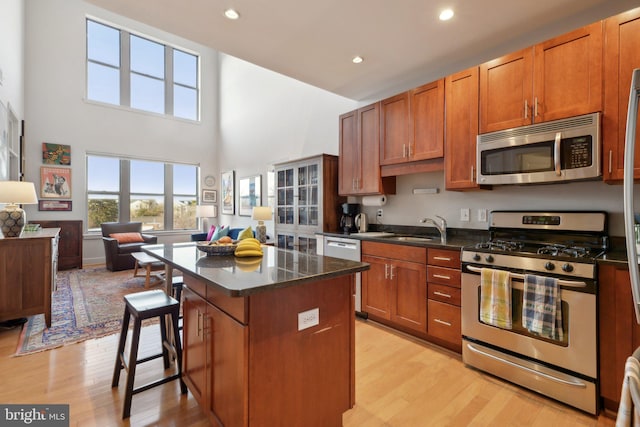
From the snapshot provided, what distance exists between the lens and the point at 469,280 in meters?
2.30

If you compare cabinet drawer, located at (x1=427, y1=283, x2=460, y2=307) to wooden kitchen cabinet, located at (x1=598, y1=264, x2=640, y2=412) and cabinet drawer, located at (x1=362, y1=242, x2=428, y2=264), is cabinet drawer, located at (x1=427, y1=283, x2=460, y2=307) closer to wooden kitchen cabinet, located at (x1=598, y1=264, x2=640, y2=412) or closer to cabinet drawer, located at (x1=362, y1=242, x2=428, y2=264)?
cabinet drawer, located at (x1=362, y1=242, x2=428, y2=264)

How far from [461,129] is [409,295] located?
1563 mm

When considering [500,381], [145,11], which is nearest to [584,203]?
[500,381]

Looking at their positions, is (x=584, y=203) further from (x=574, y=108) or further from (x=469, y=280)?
(x=469, y=280)

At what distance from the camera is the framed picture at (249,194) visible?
6.54m

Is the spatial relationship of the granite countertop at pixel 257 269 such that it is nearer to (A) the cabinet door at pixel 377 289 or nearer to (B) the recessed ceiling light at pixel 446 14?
(A) the cabinet door at pixel 377 289

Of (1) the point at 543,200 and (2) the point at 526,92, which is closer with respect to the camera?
(2) the point at 526,92

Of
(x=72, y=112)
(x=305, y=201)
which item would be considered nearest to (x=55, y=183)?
(x=72, y=112)

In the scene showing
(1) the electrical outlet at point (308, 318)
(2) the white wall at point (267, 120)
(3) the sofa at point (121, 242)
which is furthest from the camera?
(3) the sofa at point (121, 242)

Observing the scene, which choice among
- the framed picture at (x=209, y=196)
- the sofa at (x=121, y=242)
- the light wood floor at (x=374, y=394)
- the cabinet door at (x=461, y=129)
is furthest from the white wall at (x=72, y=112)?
the cabinet door at (x=461, y=129)

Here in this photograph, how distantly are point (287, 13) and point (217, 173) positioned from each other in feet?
20.9

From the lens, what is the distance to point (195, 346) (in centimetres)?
177

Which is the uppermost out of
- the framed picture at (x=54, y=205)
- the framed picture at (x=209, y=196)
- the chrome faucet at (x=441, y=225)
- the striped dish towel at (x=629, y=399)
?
the framed picture at (x=209, y=196)

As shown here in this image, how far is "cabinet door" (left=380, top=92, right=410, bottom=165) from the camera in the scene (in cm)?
317
